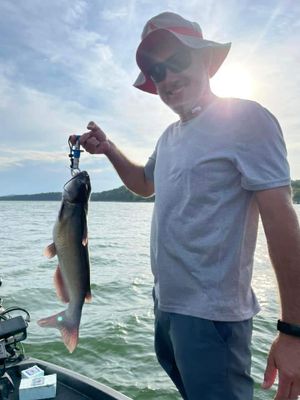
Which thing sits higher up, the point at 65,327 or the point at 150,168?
the point at 150,168

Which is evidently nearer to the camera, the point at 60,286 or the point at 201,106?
the point at 201,106

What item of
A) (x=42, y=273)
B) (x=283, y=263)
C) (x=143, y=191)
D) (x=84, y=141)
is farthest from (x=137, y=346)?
(x=42, y=273)

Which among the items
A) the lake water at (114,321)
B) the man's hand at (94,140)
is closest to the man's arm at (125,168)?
the man's hand at (94,140)

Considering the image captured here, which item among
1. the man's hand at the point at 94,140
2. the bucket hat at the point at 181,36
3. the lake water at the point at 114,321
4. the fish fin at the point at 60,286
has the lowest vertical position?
the lake water at the point at 114,321

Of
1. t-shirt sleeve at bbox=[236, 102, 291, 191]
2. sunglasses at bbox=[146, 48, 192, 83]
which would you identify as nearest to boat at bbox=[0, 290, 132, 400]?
t-shirt sleeve at bbox=[236, 102, 291, 191]

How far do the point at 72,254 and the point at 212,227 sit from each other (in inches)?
41.6

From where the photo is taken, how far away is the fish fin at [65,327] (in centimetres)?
286

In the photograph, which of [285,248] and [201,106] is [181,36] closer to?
[201,106]

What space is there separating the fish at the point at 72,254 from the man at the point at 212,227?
53 cm

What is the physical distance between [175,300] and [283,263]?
2.41 ft

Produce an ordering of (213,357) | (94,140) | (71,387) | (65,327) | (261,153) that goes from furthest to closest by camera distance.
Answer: (71,387), (94,140), (65,327), (213,357), (261,153)

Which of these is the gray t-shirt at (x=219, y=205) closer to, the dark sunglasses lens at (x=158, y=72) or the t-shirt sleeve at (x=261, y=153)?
the t-shirt sleeve at (x=261, y=153)

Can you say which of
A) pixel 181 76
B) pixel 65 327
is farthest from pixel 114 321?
pixel 181 76

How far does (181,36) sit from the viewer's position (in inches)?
107
